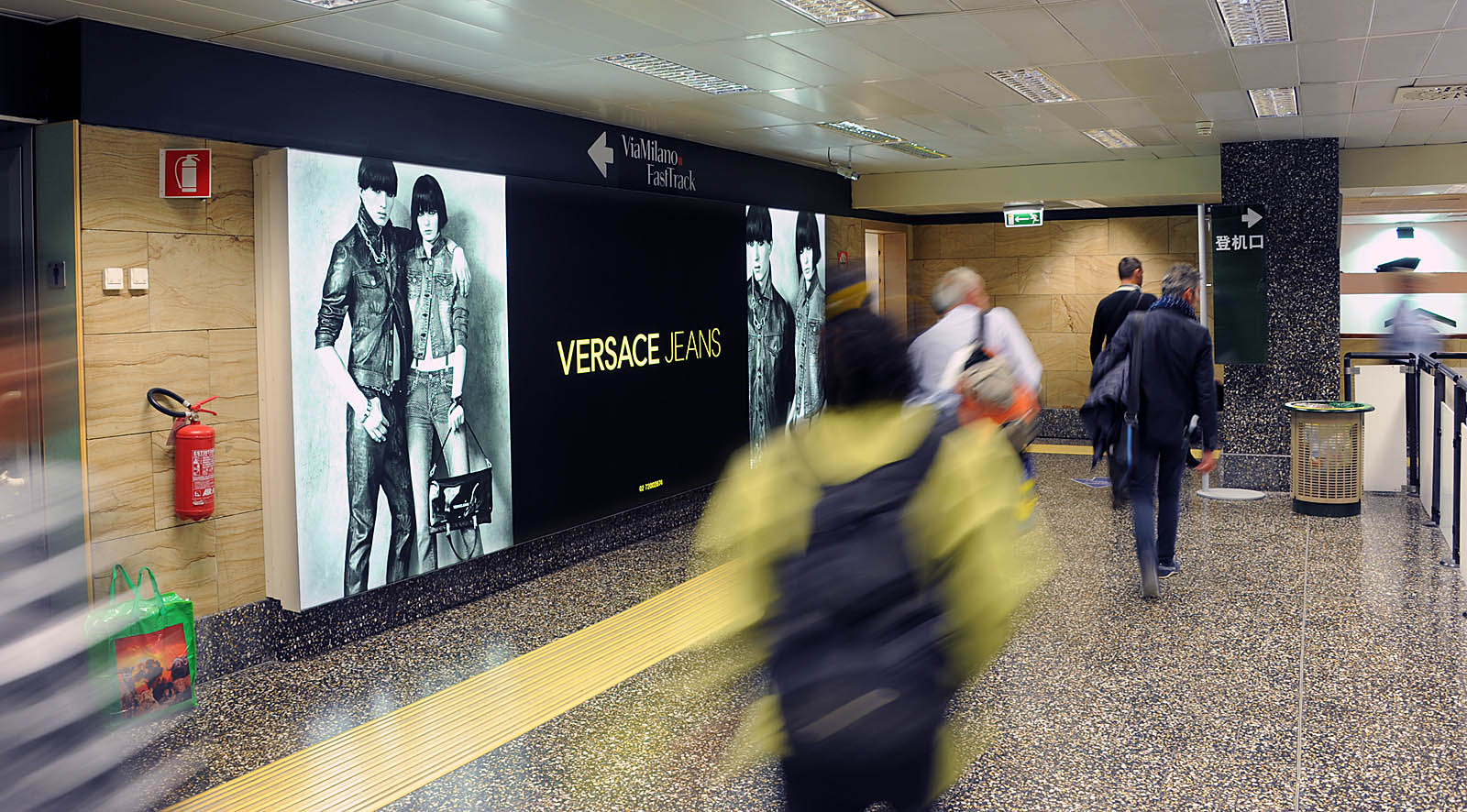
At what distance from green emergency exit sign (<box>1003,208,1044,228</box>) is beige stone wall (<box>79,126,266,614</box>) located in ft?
26.2

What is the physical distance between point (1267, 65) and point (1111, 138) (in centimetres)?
285

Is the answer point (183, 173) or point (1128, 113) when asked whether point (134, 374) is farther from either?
point (1128, 113)

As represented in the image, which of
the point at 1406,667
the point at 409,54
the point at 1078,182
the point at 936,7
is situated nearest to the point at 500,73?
the point at 409,54

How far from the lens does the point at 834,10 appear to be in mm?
4562

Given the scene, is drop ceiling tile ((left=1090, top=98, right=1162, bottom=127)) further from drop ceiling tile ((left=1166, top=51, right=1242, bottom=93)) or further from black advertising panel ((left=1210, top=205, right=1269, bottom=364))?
black advertising panel ((left=1210, top=205, right=1269, bottom=364))

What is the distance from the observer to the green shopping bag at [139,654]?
4.32 metres

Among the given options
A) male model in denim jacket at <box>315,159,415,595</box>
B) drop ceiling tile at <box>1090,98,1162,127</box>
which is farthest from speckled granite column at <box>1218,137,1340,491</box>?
male model in denim jacket at <box>315,159,415,595</box>

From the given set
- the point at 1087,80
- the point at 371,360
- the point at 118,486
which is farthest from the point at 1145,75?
the point at 118,486

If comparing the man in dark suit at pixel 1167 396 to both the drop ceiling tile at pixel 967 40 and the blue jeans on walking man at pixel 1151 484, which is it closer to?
the blue jeans on walking man at pixel 1151 484

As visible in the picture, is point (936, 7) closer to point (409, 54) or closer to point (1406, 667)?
point (409, 54)

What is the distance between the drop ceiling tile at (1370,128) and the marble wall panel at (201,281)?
6.99 metres

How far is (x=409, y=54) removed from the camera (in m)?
5.13

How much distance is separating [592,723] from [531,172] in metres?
3.68

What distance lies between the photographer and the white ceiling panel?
18.9 ft
